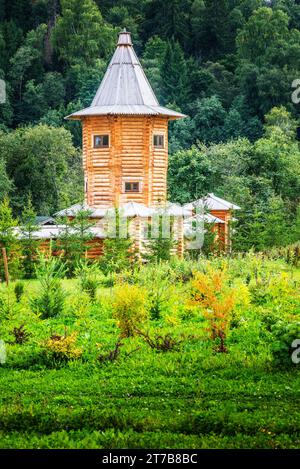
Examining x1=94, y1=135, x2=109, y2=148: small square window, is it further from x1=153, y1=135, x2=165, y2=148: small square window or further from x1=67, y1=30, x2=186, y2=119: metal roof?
x1=153, y1=135, x2=165, y2=148: small square window

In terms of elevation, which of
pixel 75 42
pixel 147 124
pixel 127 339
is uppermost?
pixel 75 42

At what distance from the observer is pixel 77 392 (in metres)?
10.5

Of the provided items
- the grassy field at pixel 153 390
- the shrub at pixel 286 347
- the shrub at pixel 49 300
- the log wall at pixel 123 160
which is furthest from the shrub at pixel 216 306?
the log wall at pixel 123 160

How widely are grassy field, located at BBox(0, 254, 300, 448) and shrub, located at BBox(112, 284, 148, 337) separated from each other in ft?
0.93

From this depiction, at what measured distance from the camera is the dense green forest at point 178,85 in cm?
4069

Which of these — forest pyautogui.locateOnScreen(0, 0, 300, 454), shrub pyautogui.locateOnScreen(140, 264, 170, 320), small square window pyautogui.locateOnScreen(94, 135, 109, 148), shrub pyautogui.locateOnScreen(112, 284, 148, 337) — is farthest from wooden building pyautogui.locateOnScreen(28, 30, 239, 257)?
shrub pyautogui.locateOnScreen(112, 284, 148, 337)

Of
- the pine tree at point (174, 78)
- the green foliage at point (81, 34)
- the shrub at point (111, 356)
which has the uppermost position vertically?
the green foliage at point (81, 34)

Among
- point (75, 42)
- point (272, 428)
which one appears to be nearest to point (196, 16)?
point (75, 42)

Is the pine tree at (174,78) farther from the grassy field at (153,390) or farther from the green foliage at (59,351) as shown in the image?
the green foliage at (59,351)

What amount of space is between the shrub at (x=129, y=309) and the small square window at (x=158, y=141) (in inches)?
726

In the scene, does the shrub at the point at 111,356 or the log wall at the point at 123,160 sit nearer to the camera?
the shrub at the point at 111,356
